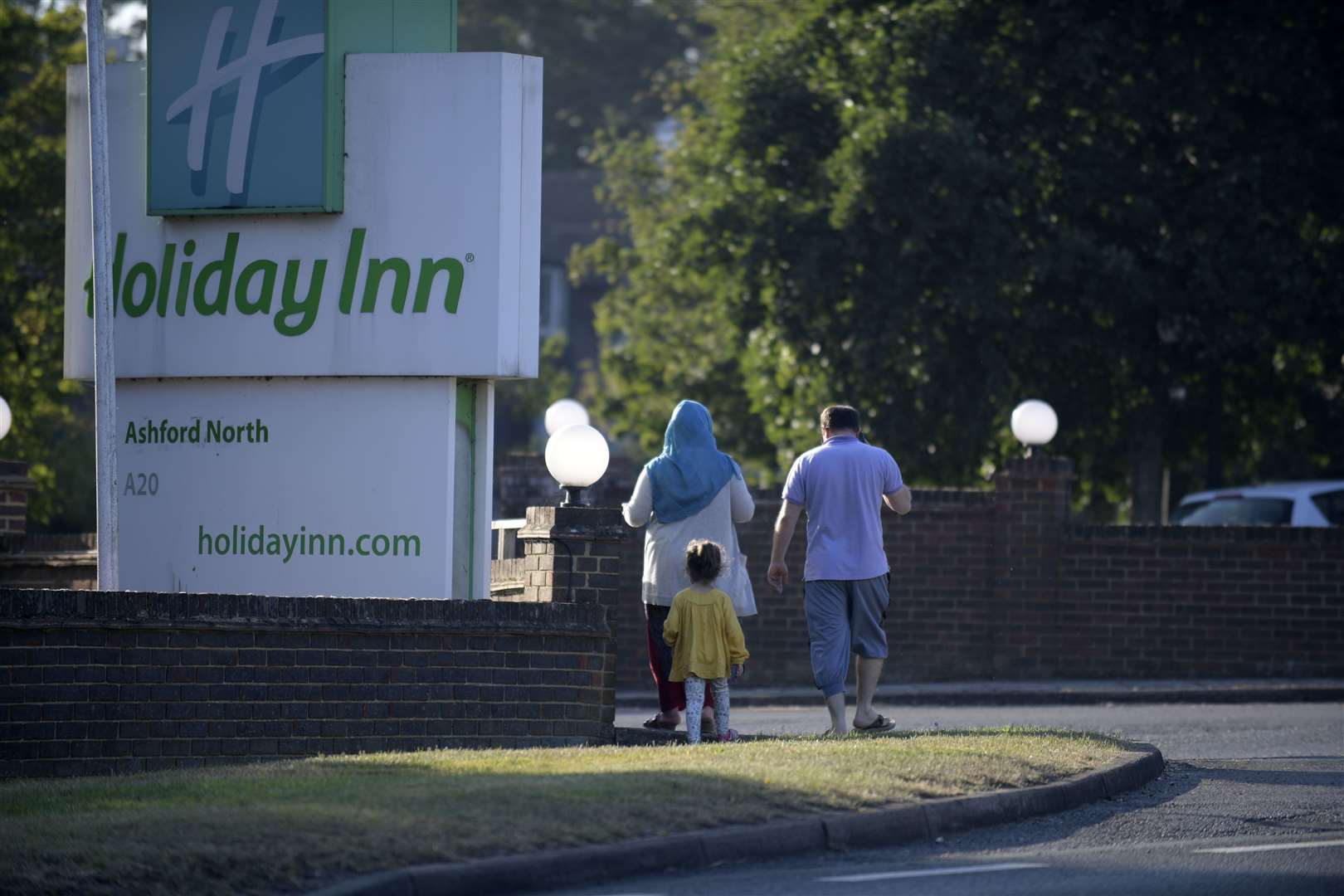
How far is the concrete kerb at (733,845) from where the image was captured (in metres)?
6.95

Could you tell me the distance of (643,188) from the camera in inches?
1223

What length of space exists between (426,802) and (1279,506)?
1503cm

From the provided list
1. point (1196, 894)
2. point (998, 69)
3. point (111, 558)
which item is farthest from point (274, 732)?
point (998, 69)

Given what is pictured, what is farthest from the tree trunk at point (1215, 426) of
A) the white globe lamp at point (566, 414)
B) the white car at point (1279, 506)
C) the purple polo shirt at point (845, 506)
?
the purple polo shirt at point (845, 506)

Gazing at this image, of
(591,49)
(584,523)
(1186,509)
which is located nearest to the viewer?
(584,523)

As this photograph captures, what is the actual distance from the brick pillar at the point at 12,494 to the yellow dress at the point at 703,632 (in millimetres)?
8495

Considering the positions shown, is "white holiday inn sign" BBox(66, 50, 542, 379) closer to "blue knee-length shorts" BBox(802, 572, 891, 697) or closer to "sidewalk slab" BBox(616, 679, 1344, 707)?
"blue knee-length shorts" BBox(802, 572, 891, 697)

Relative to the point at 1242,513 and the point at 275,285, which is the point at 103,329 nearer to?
the point at 275,285

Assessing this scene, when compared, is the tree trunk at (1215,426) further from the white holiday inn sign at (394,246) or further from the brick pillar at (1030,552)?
the white holiday inn sign at (394,246)

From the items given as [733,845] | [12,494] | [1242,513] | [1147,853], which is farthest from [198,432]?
[1242,513]

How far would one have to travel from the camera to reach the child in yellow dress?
10.7m

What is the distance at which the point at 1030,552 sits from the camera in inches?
749

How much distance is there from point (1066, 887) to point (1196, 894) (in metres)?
0.46

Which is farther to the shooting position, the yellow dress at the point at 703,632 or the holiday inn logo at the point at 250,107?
the holiday inn logo at the point at 250,107
